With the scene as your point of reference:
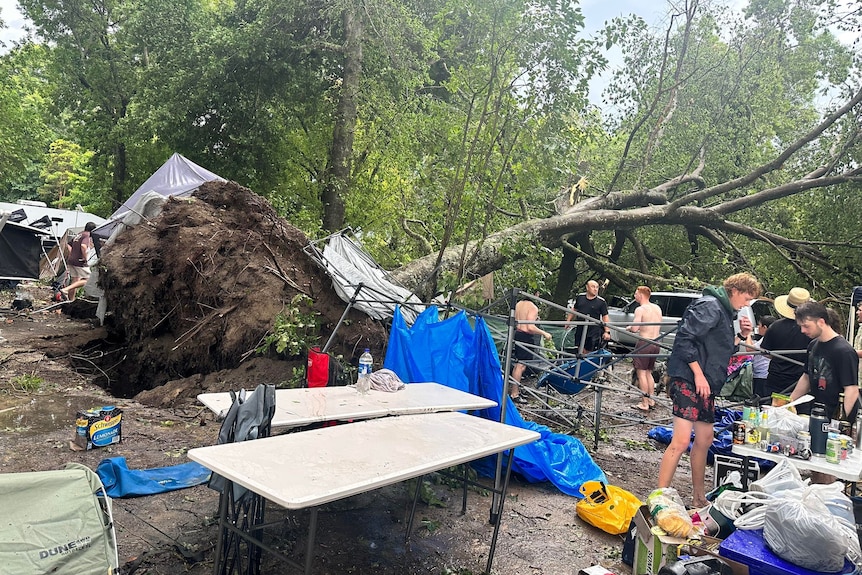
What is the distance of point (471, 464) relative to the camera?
16.5 feet

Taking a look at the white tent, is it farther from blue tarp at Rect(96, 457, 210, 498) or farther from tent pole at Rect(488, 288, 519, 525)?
tent pole at Rect(488, 288, 519, 525)

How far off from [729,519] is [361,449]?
2208mm

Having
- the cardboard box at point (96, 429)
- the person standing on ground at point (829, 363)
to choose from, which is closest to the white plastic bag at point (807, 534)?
the person standing on ground at point (829, 363)

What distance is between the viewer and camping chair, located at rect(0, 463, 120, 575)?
7.39 ft

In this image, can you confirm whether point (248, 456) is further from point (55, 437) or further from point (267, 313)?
point (267, 313)

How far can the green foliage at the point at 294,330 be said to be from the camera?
21.0 ft

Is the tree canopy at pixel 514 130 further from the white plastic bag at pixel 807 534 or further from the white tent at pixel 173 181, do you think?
the white plastic bag at pixel 807 534

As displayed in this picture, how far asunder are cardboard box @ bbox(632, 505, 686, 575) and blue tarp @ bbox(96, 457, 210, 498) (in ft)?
9.86

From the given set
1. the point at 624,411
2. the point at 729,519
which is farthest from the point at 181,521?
the point at 624,411

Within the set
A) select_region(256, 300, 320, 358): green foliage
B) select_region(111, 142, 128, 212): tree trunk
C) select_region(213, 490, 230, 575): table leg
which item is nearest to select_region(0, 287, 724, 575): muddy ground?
select_region(256, 300, 320, 358): green foliage

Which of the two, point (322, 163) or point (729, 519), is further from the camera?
point (322, 163)

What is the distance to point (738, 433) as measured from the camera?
3.96 m

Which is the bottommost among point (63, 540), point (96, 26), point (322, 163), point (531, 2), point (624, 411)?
point (624, 411)

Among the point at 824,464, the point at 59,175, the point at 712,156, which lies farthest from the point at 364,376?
the point at 59,175
